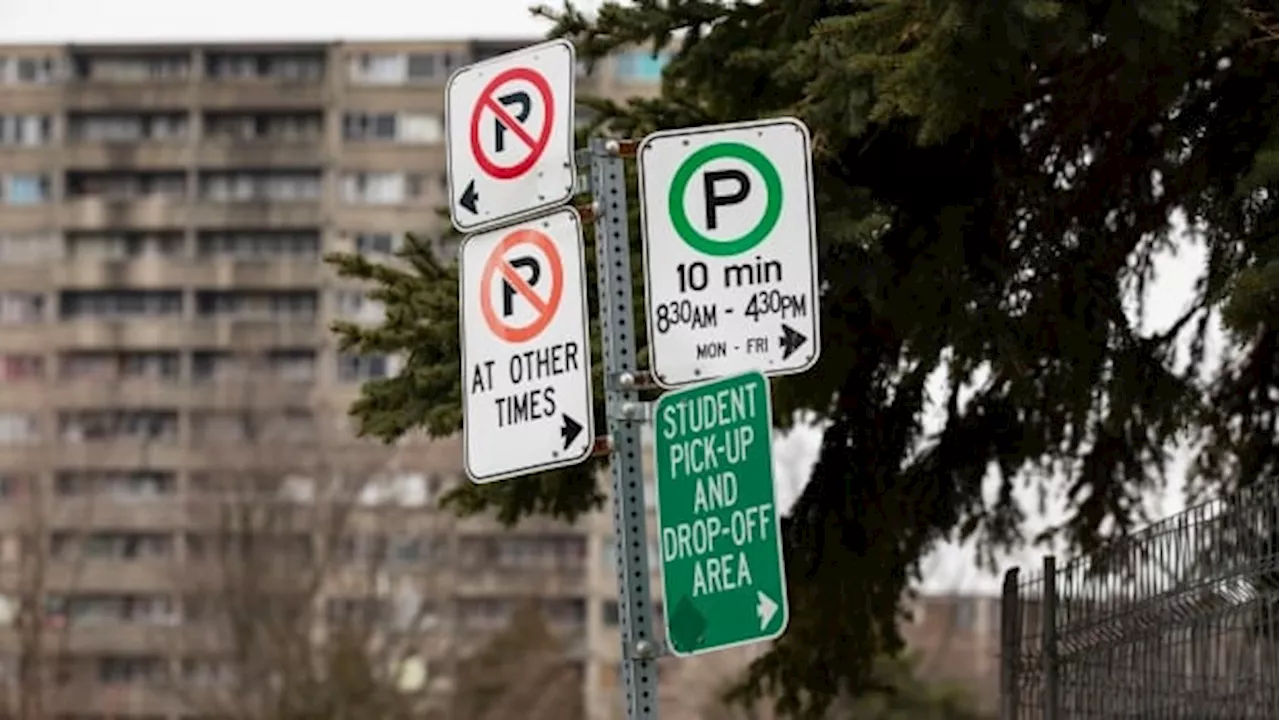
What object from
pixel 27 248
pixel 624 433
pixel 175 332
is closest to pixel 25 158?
pixel 27 248

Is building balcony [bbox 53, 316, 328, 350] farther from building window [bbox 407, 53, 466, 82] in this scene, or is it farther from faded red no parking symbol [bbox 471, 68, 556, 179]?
faded red no parking symbol [bbox 471, 68, 556, 179]

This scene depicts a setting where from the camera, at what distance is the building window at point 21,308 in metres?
96.1

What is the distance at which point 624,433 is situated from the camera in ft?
24.1

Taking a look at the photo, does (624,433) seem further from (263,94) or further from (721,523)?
(263,94)

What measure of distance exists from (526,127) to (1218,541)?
4466 millimetres

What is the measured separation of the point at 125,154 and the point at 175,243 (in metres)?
3.56

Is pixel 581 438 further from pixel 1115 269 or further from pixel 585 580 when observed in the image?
pixel 585 580

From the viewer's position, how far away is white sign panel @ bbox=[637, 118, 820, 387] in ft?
23.4

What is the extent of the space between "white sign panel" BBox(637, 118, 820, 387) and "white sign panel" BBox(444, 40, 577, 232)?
0.29 metres

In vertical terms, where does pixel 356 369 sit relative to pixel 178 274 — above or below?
below

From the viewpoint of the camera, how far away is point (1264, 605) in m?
10.5

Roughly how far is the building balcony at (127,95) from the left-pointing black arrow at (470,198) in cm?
8907

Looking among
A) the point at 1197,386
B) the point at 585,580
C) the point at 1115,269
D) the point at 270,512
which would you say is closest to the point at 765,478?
the point at 1115,269

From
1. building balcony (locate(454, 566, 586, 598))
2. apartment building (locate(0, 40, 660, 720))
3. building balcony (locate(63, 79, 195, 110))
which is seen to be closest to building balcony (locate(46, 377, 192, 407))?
apartment building (locate(0, 40, 660, 720))
